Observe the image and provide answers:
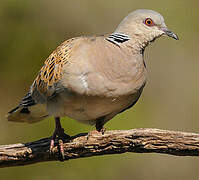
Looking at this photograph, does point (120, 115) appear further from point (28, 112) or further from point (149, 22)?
point (149, 22)

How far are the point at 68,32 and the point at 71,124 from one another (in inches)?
73.5

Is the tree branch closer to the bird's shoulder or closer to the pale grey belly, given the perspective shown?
the pale grey belly

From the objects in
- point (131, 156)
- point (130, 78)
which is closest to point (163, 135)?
point (130, 78)

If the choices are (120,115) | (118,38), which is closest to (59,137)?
(118,38)

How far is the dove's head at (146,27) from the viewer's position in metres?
4.16

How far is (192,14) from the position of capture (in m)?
8.54

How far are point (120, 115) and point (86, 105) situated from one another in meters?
2.83

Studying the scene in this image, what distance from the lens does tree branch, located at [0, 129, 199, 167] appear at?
374 cm

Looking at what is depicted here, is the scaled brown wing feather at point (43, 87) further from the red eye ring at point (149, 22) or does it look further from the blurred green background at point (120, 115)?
the blurred green background at point (120, 115)

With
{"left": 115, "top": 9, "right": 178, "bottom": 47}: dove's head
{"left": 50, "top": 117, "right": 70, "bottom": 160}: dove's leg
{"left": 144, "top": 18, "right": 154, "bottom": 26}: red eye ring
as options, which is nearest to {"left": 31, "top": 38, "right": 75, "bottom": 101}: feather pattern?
{"left": 50, "top": 117, "right": 70, "bottom": 160}: dove's leg

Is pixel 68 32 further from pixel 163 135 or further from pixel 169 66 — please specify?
pixel 163 135

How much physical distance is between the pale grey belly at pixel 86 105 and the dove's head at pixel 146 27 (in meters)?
0.53

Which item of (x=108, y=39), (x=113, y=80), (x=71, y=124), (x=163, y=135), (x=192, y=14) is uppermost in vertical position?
(x=192, y=14)

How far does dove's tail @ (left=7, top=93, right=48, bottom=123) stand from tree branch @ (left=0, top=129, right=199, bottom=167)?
509mm
